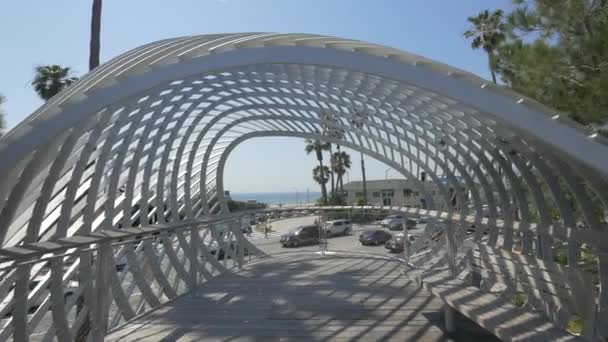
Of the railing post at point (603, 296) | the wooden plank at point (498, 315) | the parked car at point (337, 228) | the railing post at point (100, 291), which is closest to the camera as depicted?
the railing post at point (603, 296)

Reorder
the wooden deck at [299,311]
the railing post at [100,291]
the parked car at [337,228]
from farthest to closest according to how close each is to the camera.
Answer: the parked car at [337,228] → the wooden deck at [299,311] → the railing post at [100,291]

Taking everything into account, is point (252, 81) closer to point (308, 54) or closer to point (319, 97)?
point (319, 97)

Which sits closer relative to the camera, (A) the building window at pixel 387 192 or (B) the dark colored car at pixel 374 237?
(B) the dark colored car at pixel 374 237

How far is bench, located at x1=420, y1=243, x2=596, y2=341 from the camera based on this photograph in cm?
497

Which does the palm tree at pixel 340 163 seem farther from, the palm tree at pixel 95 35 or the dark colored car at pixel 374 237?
the palm tree at pixel 95 35

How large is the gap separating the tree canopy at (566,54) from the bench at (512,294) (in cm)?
360

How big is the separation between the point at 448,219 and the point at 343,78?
348 centimetres

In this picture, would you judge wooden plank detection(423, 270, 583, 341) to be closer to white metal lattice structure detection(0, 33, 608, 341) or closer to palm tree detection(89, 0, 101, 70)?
white metal lattice structure detection(0, 33, 608, 341)

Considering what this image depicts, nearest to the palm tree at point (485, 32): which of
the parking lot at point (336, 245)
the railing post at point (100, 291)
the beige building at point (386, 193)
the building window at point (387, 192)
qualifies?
the parking lot at point (336, 245)

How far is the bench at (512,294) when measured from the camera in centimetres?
497

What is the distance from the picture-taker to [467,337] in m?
6.52

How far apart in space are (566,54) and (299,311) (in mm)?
7107

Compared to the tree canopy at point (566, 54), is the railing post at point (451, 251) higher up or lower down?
lower down

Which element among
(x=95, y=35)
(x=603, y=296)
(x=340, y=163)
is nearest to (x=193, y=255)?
(x=603, y=296)
